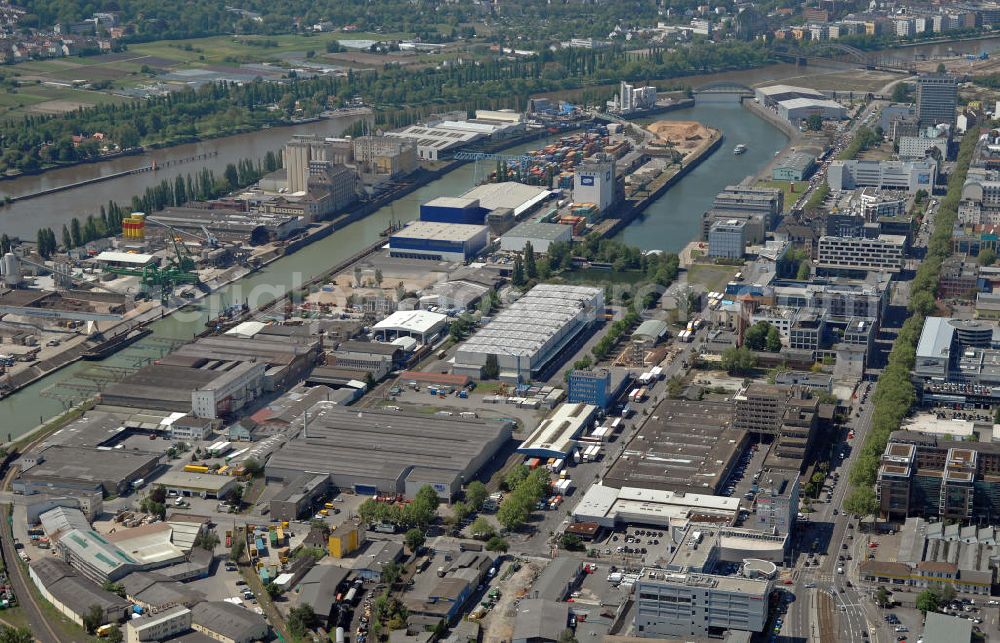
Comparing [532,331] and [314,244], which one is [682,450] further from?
[314,244]

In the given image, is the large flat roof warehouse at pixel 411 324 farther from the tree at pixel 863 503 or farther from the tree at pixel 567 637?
the tree at pixel 567 637

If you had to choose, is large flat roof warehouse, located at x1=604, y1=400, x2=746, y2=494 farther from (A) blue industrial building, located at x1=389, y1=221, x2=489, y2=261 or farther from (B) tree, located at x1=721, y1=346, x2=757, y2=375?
(A) blue industrial building, located at x1=389, y1=221, x2=489, y2=261

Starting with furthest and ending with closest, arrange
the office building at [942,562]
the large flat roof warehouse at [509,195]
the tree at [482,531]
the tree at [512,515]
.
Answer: the large flat roof warehouse at [509,195] → the tree at [512,515] → the tree at [482,531] → the office building at [942,562]

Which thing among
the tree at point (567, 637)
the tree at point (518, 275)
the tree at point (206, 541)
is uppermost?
the tree at point (518, 275)

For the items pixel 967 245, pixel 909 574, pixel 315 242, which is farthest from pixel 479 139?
pixel 909 574

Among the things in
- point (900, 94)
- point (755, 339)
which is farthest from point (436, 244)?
point (900, 94)

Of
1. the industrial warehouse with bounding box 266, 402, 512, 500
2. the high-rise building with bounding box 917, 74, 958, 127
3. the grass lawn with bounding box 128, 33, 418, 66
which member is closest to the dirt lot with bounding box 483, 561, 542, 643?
the industrial warehouse with bounding box 266, 402, 512, 500

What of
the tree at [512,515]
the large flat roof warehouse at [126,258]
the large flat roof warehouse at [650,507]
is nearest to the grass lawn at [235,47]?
the large flat roof warehouse at [126,258]
